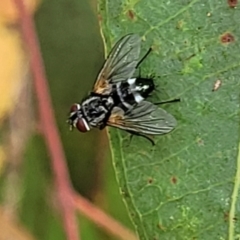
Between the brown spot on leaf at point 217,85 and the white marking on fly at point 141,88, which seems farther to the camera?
the white marking on fly at point 141,88

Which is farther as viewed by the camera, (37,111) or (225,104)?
(37,111)

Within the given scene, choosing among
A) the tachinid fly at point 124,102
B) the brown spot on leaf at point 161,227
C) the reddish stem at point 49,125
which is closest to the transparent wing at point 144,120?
the tachinid fly at point 124,102

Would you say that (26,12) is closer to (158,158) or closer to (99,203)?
(99,203)

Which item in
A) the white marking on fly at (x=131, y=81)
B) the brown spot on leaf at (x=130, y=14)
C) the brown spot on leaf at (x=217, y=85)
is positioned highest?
the brown spot on leaf at (x=130, y=14)

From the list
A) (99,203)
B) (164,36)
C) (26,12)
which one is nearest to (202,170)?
(164,36)

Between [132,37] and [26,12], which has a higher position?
[26,12]

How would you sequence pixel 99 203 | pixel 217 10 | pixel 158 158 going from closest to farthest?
pixel 217 10
pixel 158 158
pixel 99 203

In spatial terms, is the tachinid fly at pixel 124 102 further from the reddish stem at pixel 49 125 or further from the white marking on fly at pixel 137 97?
the reddish stem at pixel 49 125
